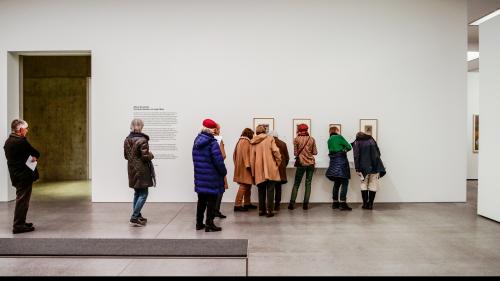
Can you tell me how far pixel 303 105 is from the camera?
9445mm

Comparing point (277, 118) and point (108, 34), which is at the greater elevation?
point (108, 34)

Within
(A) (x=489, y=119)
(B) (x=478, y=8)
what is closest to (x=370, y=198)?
(A) (x=489, y=119)

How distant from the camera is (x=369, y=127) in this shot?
9.42 meters

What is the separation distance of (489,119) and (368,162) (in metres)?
2.55

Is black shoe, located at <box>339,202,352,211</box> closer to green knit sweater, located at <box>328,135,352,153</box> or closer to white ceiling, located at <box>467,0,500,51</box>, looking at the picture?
green knit sweater, located at <box>328,135,352,153</box>

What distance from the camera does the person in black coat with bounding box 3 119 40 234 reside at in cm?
627

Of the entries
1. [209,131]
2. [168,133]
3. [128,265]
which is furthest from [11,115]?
[128,265]

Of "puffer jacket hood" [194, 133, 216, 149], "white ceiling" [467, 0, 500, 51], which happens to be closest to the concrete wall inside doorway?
"puffer jacket hood" [194, 133, 216, 149]

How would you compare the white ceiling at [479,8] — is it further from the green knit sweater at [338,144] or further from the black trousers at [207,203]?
the black trousers at [207,203]

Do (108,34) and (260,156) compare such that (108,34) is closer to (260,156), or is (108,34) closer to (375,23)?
(260,156)

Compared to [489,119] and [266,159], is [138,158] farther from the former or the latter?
[489,119]

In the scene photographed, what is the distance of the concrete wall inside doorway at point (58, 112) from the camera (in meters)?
14.1

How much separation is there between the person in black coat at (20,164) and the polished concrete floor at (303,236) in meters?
0.43
